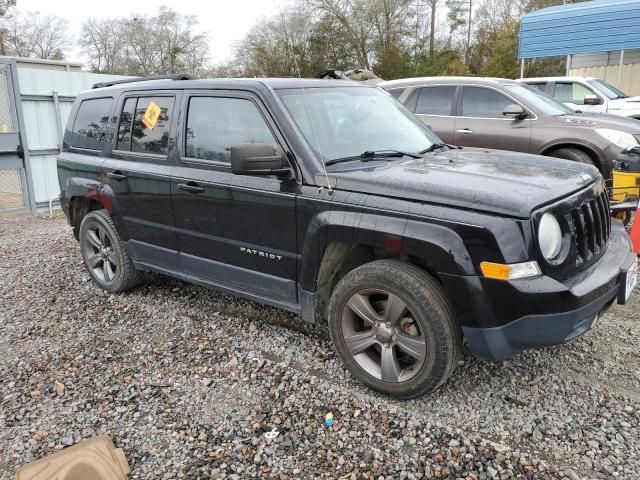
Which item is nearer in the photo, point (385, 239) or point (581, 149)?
point (385, 239)

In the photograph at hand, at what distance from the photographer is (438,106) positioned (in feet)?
26.3

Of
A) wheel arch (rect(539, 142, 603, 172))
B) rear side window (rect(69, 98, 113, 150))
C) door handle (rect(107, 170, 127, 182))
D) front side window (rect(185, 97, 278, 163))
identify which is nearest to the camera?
front side window (rect(185, 97, 278, 163))

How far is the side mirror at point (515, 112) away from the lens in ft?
23.5

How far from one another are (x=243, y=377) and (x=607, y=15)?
20.6m

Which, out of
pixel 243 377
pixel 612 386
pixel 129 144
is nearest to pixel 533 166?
pixel 612 386

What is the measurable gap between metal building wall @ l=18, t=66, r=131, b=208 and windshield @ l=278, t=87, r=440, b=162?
751cm

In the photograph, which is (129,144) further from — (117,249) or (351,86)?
(351,86)

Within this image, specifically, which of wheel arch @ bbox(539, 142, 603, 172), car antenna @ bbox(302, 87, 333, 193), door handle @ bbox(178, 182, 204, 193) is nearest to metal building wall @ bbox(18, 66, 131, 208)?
door handle @ bbox(178, 182, 204, 193)

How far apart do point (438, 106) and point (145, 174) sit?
5.20m

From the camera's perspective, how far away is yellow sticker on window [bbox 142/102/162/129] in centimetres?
418

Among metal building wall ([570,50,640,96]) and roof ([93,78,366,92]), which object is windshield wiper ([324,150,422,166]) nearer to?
roof ([93,78,366,92])

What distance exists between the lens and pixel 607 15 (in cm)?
1872

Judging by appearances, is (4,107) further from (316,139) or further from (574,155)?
(574,155)

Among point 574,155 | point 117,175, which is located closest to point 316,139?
point 117,175
